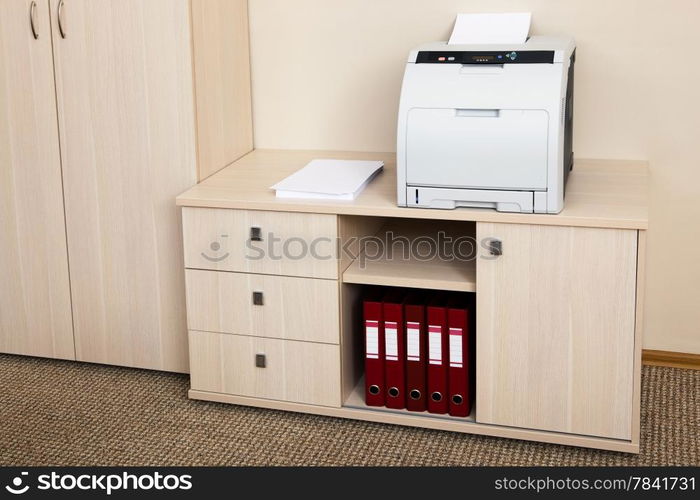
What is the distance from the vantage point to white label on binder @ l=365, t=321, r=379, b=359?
254 centimetres

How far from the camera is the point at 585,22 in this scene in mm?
2672

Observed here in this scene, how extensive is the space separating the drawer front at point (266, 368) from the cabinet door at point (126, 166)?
161 millimetres

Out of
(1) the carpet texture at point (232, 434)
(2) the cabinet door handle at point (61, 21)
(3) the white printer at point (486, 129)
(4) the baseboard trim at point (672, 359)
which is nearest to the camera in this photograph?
(3) the white printer at point (486, 129)

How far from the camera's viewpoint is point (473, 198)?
7.64ft

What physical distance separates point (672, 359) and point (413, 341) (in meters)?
0.86

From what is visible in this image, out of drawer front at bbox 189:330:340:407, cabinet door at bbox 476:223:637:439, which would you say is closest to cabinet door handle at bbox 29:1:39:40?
drawer front at bbox 189:330:340:407

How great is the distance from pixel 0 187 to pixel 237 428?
39.8 inches

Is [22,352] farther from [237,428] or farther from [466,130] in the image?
[466,130]

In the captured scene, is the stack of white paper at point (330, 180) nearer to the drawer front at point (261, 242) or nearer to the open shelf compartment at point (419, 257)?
the drawer front at point (261, 242)

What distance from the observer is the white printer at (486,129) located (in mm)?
2250

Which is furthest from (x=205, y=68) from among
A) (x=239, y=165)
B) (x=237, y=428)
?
(x=237, y=428)

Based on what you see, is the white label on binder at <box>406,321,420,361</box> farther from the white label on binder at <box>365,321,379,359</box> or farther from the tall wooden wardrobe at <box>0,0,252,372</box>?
the tall wooden wardrobe at <box>0,0,252,372</box>

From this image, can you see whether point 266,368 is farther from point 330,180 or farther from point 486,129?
point 486,129

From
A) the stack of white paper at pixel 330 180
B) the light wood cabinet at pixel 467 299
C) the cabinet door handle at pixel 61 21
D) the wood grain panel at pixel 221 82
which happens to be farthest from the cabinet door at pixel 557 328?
the cabinet door handle at pixel 61 21
